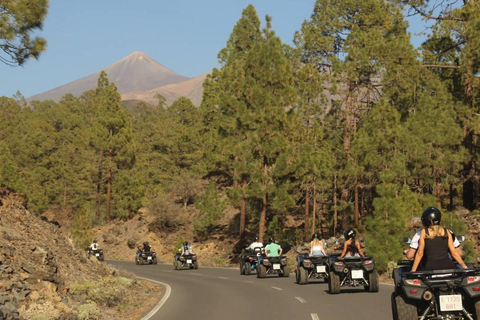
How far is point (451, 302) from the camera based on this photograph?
27.3 feet

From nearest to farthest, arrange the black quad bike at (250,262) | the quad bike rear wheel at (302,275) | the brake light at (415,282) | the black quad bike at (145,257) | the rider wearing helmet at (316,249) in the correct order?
the brake light at (415,282) < the rider wearing helmet at (316,249) < the quad bike rear wheel at (302,275) < the black quad bike at (250,262) < the black quad bike at (145,257)

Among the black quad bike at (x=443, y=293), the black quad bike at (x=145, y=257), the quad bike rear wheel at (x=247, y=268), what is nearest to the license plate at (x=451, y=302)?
the black quad bike at (x=443, y=293)

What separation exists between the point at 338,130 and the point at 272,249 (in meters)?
19.4

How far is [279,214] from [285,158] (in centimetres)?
1539

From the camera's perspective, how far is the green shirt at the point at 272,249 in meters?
26.5

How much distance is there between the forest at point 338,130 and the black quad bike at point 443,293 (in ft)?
54.0

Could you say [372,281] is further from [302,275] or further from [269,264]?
[269,264]

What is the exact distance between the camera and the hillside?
12977 mm

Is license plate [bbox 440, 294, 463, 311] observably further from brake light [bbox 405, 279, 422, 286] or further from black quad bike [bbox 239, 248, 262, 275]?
black quad bike [bbox 239, 248, 262, 275]

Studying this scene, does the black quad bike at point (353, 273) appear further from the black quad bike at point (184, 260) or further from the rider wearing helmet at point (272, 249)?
the black quad bike at point (184, 260)

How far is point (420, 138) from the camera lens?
31.5 metres

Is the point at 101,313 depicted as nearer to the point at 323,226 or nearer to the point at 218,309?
the point at 218,309

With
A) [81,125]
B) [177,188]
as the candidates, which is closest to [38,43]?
[177,188]

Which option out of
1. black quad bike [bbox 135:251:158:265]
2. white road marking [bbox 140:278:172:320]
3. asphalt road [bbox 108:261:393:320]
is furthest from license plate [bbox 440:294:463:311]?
black quad bike [bbox 135:251:158:265]
